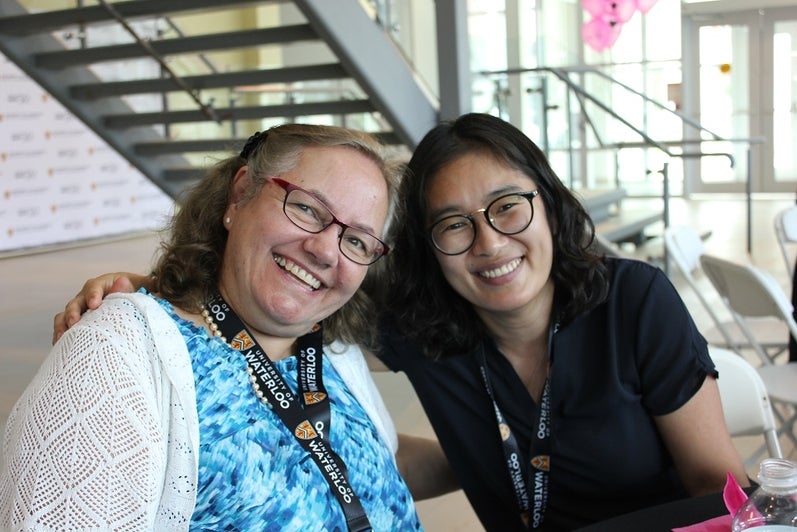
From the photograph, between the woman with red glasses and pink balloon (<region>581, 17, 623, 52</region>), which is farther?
pink balloon (<region>581, 17, 623, 52</region>)

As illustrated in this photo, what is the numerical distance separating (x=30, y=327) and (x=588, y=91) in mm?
4858

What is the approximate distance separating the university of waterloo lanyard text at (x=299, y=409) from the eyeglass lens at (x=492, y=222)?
41 cm

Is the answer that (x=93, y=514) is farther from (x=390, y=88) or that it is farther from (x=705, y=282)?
(x=705, y=282)

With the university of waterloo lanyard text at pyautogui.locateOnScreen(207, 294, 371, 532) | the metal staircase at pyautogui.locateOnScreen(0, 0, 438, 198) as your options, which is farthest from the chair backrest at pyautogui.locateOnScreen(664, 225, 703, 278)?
the university of waterloo lanyard text at pyautogui.locateOnScreen(207, 294, 371, 532)

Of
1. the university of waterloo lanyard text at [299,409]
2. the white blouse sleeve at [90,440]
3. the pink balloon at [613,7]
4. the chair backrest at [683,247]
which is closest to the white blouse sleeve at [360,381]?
the university of waterloo lanyard text at [299,409]

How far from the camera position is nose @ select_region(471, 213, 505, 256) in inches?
67.8

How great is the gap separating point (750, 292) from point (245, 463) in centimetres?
245

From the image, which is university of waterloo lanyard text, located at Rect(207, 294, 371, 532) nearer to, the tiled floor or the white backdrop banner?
the tiled floor

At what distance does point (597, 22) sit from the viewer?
10383 mm

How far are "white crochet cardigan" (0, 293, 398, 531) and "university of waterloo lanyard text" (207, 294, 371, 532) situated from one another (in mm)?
153

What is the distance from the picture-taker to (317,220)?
159cm

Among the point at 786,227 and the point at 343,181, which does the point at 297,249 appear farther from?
the point at 786,227

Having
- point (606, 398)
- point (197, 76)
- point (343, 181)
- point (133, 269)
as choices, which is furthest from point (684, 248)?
point (133, 269)

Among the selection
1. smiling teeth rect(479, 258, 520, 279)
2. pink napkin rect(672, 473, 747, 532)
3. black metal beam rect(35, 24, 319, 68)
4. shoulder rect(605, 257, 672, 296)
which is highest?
black metal beam rect(35, 24, 319, 68)
